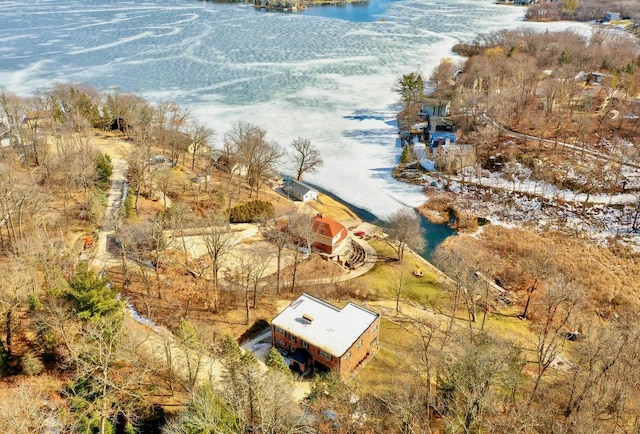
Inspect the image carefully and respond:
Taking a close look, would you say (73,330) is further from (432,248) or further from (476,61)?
(476,61)

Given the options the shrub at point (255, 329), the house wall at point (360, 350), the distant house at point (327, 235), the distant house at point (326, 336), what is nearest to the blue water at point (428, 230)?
the distant house at point (327, 235)

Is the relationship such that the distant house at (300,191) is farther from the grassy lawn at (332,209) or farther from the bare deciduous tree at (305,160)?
the bare deciduous tree at (305,160)

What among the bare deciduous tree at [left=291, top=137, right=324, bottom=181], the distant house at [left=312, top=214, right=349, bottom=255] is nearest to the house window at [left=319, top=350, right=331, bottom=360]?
the distant house at [left=312, top=214, right=349, bottom=255]

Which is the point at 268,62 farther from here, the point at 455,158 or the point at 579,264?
the point at 579,264

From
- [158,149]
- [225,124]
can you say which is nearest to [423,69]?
[225,124]

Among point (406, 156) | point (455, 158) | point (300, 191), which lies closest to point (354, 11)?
point (406, 156)

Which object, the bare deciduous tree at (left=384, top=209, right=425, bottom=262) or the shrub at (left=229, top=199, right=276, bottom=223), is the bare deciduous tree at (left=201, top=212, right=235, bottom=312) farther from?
the bare deciduous tree at (left=384, top=209, right=425, bottom=262)
